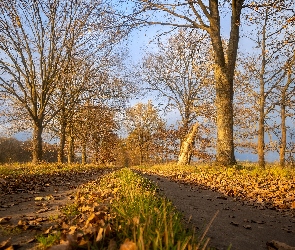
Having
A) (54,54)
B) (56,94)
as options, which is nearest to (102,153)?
(56,94)

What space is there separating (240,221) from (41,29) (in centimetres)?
1810

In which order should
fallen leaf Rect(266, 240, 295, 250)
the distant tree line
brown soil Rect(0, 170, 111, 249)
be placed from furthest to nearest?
the distant tree line < brown soil Rect(0, 170, 111, 249) < fallen leaf Rect(266, 240, 295, 250)

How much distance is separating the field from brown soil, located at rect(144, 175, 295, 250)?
0.32 meters

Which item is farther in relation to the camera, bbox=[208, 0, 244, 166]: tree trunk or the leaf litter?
bbox=[208, 0, 244, 166]: tree trunk

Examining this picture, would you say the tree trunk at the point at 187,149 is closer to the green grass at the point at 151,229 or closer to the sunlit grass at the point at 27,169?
the sunlit grass at the point at 27,169

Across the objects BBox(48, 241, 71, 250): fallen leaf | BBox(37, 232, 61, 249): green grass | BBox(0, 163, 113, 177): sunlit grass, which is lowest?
BBox(0, 163, 113, 177): sunlit grass

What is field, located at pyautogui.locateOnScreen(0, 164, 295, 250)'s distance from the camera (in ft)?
9.67

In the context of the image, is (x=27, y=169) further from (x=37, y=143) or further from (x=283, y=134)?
(x=283, y=134)

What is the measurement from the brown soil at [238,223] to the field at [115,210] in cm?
32

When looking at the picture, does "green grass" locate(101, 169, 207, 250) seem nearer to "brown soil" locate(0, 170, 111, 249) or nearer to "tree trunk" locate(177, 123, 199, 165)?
"brown soil" locate(0, 170, 111, 249)

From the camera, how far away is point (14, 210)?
6078 mm

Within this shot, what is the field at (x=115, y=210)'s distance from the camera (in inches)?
116

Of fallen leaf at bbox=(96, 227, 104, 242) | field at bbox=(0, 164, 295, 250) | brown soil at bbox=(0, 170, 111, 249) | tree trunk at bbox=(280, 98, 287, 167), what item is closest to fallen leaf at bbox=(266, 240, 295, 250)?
field at bbox=(0, 164, 295, 250)

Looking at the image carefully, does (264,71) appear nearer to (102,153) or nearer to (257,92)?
(257,92)
